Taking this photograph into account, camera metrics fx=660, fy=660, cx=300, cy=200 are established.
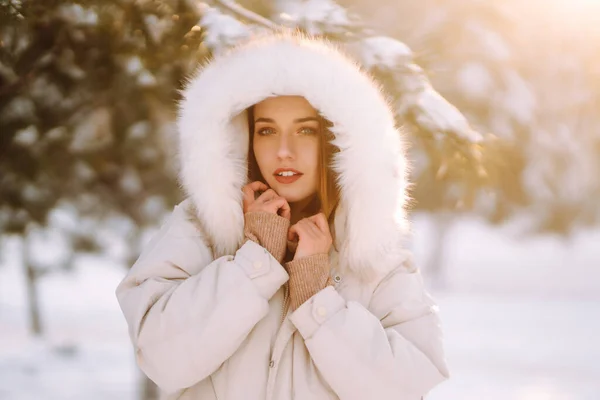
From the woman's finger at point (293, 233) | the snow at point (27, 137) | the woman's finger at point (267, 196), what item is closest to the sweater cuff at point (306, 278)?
the woman's finger at point (293, 233)

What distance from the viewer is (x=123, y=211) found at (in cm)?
487

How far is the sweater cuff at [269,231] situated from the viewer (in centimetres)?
189

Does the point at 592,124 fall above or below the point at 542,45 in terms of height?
below

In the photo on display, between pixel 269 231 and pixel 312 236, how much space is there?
125mm

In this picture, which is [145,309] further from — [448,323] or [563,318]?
[563,318]

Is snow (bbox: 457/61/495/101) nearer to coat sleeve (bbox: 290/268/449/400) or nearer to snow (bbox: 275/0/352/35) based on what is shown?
snow (bbox: 275/0/352/35)

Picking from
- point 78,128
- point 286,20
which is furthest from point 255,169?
point 78,128

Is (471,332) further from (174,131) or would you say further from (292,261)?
(292,261)

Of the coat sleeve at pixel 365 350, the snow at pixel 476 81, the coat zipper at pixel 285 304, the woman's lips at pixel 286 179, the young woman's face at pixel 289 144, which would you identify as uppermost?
the snow at pixel 476 81

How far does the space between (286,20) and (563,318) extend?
908 centimetres

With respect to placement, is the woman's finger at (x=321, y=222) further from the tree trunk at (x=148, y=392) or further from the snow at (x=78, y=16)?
the tree trunk at (x=148, y=392)

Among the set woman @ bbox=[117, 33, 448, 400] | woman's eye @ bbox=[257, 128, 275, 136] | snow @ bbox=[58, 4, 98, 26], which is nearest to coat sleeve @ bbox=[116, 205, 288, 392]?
woman @ bbox=[117, 33, 448, 400]

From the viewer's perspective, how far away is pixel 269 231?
74.8 inches

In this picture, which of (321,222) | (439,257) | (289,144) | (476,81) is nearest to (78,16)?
(289,144)
